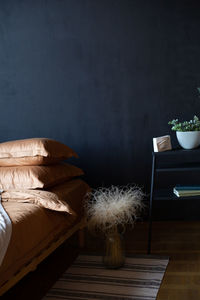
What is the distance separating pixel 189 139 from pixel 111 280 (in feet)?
3.88

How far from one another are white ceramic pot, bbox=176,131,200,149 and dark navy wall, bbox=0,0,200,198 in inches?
21.4

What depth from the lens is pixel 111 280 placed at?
2.24m

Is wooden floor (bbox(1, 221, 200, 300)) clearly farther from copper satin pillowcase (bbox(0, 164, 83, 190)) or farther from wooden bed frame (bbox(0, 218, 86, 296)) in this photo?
copper satin pillowcase (bbox(0, 164, 83, 190))

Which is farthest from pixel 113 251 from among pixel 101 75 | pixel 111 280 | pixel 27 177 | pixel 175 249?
pixel 101 75

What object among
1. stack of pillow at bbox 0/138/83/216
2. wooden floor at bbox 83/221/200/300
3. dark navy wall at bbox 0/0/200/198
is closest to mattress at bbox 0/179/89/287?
stack of pillow at bbox 0/138/83/216

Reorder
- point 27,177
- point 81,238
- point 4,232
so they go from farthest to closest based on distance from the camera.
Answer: point 81,238 → point 27,177 → point 4,232

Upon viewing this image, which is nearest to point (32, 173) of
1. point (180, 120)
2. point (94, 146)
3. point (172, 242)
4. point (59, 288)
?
point (59, 288)

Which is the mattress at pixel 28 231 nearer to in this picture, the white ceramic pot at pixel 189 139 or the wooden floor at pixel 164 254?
the wooden floor at pixel 164 254

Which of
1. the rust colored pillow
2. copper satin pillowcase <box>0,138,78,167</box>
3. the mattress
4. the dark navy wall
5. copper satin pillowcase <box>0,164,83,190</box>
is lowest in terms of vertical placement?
the mattress

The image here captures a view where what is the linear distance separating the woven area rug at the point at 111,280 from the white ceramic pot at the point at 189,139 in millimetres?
864

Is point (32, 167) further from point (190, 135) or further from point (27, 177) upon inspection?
point (190, 135)

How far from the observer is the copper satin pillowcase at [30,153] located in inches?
104

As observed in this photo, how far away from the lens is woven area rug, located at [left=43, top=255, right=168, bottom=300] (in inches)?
81.9

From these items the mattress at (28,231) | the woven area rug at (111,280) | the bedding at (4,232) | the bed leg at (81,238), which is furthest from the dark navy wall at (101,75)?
the bedding at (4,232)
